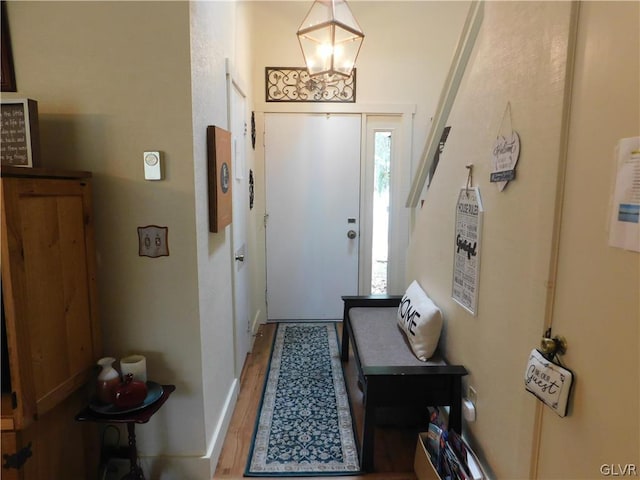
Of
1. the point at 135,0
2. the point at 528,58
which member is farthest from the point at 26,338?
the point at 528,58

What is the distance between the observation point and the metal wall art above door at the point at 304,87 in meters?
3.47

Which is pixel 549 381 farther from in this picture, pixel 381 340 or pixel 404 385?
pixel 381 340

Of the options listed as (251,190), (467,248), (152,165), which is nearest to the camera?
(152,165)

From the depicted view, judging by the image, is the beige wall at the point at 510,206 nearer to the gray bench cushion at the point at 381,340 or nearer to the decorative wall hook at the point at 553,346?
the decorative wall hook at the point at 553,346

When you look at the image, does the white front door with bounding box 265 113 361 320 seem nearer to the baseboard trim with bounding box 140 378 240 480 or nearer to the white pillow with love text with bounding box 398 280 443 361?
the white pillow with love text with bounding box 398 280 443 361

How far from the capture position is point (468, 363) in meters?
1.72

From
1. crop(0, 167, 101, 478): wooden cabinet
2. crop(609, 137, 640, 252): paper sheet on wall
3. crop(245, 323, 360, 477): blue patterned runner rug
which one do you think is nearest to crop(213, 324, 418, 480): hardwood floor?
crop(245, 323, 360, 477): blue patterned runner rug

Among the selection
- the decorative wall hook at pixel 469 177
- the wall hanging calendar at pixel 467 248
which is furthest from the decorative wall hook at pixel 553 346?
the decorative wall hook at pixel 469 177

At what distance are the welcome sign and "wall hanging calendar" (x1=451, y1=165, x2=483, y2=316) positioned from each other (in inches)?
18.9

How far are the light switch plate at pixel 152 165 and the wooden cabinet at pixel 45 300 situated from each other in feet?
0.73

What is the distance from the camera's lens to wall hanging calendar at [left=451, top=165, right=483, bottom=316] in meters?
1.62

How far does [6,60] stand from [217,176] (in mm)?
901

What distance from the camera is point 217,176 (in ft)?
5.99

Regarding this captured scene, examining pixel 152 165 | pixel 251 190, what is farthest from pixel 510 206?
pixel 251 190
